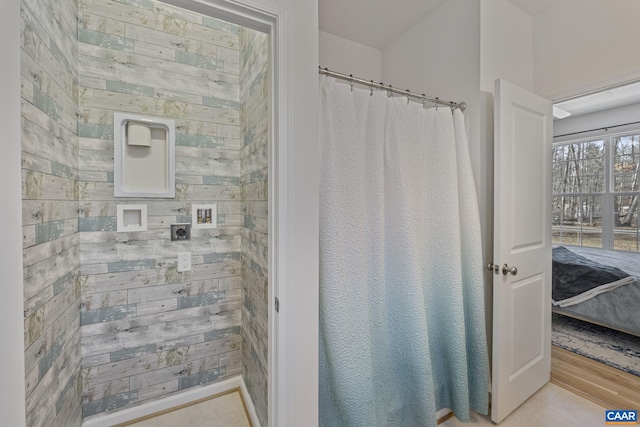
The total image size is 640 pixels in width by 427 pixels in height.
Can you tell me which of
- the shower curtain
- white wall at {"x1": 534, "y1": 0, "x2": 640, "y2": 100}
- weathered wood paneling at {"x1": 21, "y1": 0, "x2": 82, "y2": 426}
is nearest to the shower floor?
weathered wood paneling at {"x1": 21, "y1": 0, "x2": 82, "y2": 426}

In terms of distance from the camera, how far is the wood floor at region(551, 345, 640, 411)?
1841 mm

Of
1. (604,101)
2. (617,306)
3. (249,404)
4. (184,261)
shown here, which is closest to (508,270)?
(249,404)

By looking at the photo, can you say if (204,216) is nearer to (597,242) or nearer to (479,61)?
(479,61)

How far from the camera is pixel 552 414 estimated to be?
1.73m

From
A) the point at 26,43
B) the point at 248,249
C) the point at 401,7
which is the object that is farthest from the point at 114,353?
the point at 401,7

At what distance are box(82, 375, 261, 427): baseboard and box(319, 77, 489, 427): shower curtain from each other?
0.74m

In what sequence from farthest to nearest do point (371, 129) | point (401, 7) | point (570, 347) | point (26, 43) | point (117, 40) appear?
1. point (570, 347)
2. point (401, 7)
3. point (117, 40)
4. point (371, 129)
5. point (26, 43)

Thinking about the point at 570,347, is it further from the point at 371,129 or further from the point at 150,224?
the point at 150,224

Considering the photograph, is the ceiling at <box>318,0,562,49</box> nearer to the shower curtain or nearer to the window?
the shower curtain

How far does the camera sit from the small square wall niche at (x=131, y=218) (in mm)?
1661

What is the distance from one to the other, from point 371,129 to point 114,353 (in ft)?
6.49

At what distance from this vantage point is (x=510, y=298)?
1.70m

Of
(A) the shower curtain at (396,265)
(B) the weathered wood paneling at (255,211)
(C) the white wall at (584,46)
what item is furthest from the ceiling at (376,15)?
(A) the shower curtain at (396,265)

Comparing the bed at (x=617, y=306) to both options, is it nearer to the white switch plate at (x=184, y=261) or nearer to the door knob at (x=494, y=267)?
the door knob at (x=494, y=267)
